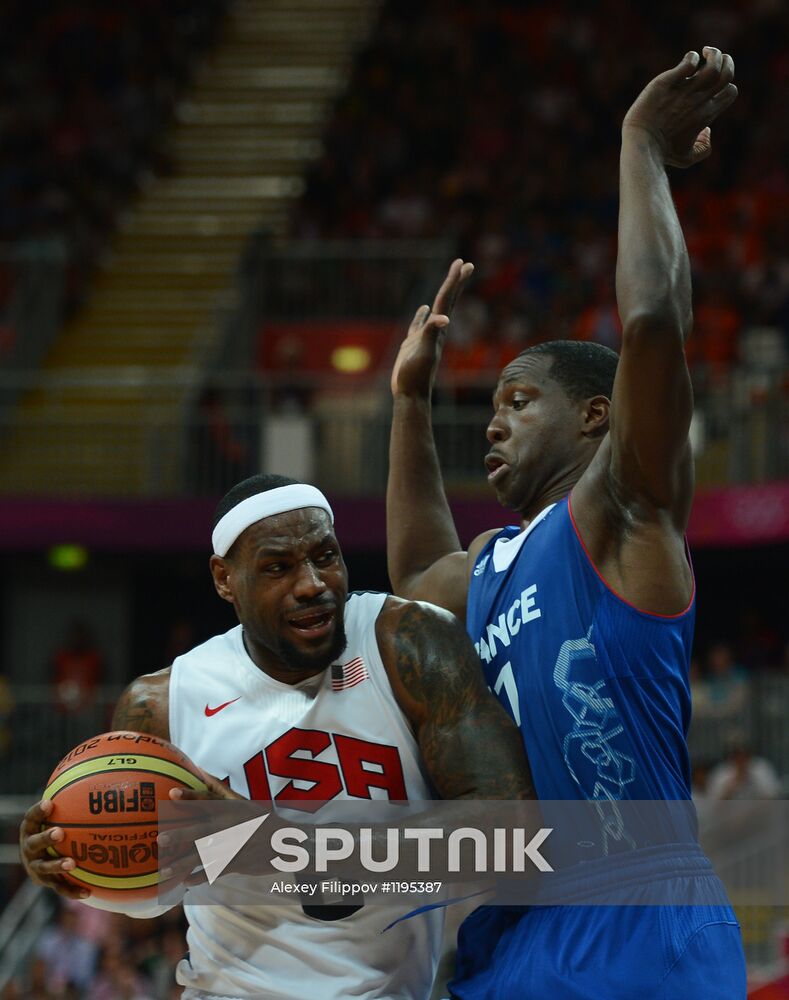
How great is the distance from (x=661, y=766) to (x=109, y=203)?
17826 millimetres

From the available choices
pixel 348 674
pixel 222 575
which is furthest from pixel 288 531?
pixel 348 674

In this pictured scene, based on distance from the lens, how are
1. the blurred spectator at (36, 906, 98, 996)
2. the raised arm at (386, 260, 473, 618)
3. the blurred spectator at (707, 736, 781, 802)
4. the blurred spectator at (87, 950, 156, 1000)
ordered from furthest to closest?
the blurred spectator at (707, 736, 781, 802) < the blurred spectator at (36, 906, 98, 996) < the blurred spectator at (87, 950, 156, 1000) < the raised arm at (386, 260, 473, 618)

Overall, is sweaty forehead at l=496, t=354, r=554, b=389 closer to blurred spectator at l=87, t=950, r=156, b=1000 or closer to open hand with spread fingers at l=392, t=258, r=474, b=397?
open hand with spread fingers at l=392, t=258, r=474, b=397

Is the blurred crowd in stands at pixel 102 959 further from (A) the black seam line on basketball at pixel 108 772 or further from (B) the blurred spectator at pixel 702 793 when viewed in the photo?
(A) the black seam line on basketball at pixel 108 772

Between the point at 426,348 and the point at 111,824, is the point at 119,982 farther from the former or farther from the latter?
the point at 111,824

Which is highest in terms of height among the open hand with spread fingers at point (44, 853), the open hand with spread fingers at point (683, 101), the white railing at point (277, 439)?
the white railing at point (277, 439)

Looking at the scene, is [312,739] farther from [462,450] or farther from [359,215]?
[359,215]

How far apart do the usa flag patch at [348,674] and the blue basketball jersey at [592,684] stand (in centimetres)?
37

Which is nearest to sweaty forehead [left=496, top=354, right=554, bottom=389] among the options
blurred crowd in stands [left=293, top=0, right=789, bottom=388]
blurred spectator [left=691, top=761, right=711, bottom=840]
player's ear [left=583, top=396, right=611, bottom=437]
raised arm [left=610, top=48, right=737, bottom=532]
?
player's ear [left=583, top=396, right=611, bottom=437]

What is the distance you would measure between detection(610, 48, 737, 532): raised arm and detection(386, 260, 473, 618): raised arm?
1.07m

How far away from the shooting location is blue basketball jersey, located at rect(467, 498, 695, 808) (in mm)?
3760

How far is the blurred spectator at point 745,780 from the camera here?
11.5 meters

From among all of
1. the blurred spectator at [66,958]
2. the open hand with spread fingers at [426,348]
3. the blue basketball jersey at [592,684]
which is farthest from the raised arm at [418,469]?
the blurred spectator at [66,958]

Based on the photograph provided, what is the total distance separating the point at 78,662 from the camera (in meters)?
16.6
